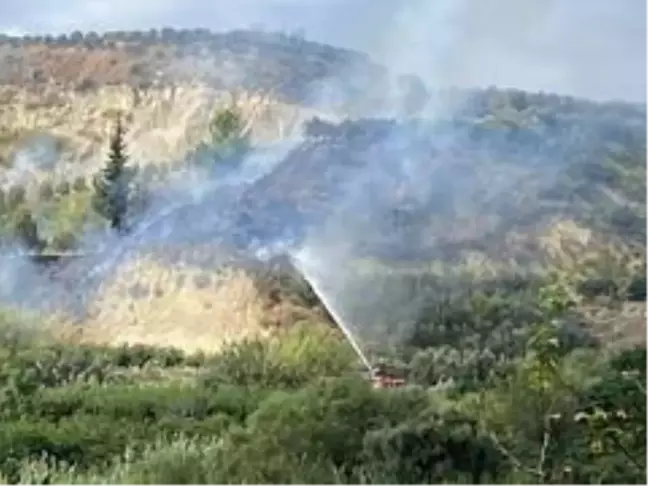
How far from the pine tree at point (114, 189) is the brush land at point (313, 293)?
168mm

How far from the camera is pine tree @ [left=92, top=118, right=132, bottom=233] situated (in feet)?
66.6

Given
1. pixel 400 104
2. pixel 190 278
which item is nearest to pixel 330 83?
pixel 400 104

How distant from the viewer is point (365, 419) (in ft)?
33.5

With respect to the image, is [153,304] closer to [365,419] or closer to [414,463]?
[365,419]

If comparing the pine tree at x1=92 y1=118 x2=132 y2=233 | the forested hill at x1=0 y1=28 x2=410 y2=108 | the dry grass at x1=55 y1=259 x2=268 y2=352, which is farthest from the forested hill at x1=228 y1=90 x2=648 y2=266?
the forested hill at x1=0 y1=28 x2=410 y2=108

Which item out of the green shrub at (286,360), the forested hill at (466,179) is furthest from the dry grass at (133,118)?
the green shrub at (286,360)

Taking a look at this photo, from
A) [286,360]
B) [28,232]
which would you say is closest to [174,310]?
[286,360]

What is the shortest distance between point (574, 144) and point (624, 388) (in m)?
14.0

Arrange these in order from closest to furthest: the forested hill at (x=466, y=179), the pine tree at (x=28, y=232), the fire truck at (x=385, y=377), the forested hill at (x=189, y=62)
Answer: the fire truck at (x=385, y=377) → the forested hill at (x=466, y=179) → the pine tree at (x=28, y=232) → the forested hill at (x=189, y=62)

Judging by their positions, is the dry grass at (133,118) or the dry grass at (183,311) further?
the dry grass at (133,118)

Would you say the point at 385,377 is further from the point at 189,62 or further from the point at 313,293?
the point at 189,62

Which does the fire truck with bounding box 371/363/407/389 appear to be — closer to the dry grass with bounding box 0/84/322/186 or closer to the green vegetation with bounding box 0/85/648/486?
the green vegetation with bounding box 0/85/648/486

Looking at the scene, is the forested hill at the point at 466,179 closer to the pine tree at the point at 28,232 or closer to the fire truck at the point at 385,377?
the pine tree at the point at 28,232

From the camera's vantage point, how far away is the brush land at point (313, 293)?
9.16m
